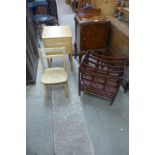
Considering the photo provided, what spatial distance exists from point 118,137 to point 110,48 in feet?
4.74

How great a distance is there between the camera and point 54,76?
2.06 m

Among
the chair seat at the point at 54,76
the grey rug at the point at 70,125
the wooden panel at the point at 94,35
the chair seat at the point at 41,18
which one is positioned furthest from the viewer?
the chair seat at the point at 41,18

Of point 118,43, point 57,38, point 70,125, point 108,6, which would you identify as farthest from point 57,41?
point 70,125

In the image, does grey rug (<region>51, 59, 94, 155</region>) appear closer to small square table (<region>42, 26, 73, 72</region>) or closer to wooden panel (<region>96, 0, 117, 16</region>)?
small square table (<region>42, 26, 73, 72</region>)

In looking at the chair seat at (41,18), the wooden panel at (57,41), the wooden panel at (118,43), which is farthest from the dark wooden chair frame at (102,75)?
the chair seat at (41,18)

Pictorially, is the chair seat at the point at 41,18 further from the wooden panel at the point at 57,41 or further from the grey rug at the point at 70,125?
the grey rug at the point at 70,125

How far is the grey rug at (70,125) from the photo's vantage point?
1672mm

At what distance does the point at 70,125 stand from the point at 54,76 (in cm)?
69

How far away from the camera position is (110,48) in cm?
255

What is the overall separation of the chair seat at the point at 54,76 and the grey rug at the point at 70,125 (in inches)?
15.3

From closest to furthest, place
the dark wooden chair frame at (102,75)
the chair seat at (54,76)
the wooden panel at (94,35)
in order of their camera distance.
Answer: the dark wooden chair frame at (102,75), the chair seat at (54,76), the wooden panel at (94,35)

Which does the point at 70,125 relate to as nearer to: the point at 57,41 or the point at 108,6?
the point at 57,41
